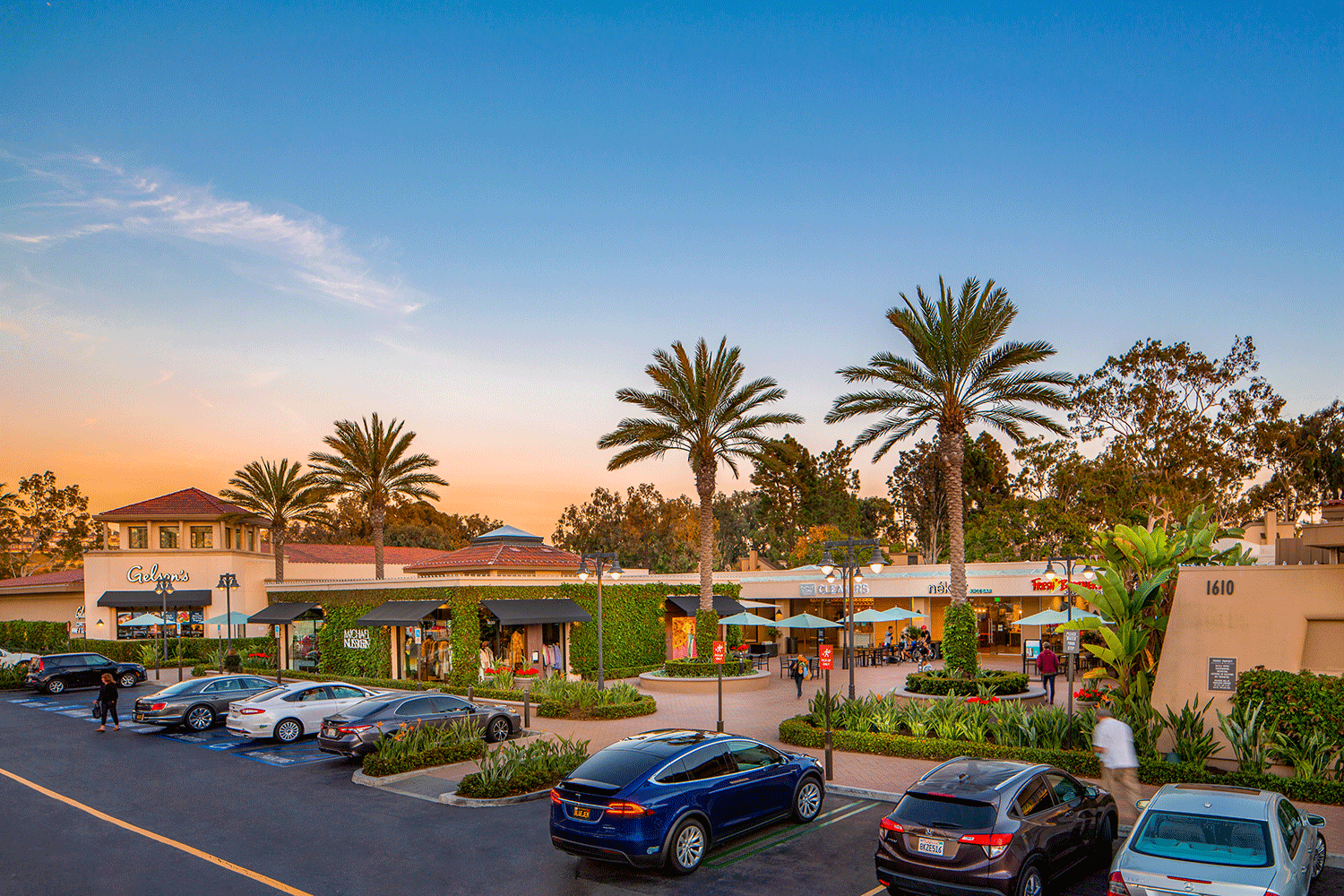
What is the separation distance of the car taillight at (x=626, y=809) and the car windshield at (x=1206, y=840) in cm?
497

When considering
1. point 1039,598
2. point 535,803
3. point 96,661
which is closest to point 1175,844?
point 535,803

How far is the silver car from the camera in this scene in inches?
281

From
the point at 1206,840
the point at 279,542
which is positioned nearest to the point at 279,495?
the point at 279,542

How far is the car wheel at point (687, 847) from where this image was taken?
1007 centimetres

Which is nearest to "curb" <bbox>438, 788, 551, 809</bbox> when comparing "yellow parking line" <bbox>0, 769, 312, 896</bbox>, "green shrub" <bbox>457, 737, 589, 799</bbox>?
"green shrub" <bbox>457, 737, 589, 799</bbox>

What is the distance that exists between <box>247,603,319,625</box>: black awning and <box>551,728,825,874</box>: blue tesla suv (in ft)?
91.0

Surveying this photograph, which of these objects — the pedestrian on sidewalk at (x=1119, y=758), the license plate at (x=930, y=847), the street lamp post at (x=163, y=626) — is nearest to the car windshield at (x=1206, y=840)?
the license plate at (x=930, y=847)

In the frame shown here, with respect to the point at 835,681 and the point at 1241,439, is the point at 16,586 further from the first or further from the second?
the point at 1241,439

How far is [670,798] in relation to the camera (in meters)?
10.2

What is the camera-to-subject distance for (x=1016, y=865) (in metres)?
8.36

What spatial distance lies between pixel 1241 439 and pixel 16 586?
69.8m

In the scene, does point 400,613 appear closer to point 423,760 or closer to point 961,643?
point 423,760

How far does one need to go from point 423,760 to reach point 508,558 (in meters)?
20.2

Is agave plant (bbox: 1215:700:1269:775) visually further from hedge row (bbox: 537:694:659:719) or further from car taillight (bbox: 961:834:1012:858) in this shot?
hedge row (bbox: 537:694:659:719)
